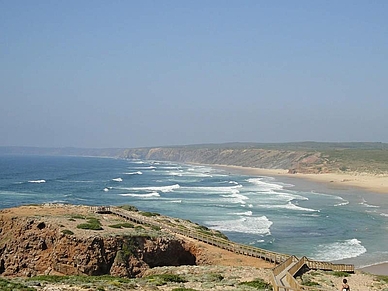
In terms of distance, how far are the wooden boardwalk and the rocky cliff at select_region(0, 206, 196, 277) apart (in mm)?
2206

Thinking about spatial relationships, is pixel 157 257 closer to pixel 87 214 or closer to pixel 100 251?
pixel 100 251

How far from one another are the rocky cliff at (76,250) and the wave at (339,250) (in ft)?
43.6

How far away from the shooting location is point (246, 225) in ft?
165

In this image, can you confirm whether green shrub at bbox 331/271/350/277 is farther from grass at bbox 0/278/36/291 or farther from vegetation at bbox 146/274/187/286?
grass at bbox 0/278/36/291

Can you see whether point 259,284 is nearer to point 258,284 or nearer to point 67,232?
point 258,284

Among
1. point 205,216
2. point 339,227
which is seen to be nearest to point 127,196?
point 205,216

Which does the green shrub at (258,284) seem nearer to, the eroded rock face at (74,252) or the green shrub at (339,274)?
the green shrub at (339,274)

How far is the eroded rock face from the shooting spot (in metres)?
25.3

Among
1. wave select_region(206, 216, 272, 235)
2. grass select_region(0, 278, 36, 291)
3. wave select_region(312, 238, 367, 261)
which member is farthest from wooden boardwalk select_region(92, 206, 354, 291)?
wave select_region(206, 216, 272, 235)

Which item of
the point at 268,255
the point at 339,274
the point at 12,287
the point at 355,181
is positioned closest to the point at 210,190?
the point at 355,181

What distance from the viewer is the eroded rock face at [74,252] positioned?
25328mm

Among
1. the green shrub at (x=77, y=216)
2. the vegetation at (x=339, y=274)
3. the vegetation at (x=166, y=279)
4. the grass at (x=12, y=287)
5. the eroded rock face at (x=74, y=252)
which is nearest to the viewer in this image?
the grass at (x=12, y=287)

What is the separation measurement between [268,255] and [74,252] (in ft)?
37.6

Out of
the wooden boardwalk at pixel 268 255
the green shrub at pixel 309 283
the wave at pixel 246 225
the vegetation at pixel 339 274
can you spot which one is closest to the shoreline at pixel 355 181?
the wave at pixel 246 225
